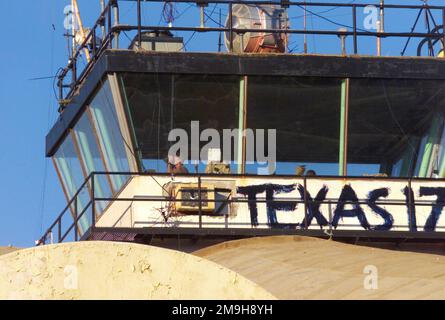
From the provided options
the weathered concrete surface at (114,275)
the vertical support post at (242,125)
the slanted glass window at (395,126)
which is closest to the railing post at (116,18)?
the vertical support post at (242,125)

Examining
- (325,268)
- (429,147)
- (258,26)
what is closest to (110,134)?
(258,26)

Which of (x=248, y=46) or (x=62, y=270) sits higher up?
(x=248, y=46)

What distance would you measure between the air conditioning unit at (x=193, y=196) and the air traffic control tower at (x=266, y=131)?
0.02 metres

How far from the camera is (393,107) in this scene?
26.5m

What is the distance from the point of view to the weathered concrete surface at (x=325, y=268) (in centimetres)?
1833

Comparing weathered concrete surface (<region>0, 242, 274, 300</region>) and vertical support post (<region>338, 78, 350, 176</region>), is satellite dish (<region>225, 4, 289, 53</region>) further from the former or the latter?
weathered concrete surface (<region>0, 242, 274, 300</region>)

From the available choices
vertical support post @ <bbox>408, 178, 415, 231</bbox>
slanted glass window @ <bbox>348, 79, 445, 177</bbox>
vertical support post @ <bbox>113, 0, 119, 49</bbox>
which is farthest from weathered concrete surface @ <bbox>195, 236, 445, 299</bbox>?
vertical support post @ <bbox>113, 0, 119, 49</bbox>

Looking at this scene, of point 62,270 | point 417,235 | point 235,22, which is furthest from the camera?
point 235,22

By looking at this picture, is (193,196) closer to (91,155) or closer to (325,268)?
(91,155)

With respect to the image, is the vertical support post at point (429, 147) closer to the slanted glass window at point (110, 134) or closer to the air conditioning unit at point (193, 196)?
the air conditioning unit at point (193, 196)
